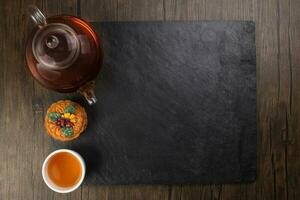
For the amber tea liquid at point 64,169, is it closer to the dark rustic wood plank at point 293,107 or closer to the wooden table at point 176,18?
the wooden table at point 176,18

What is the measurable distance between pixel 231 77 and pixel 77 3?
332mm

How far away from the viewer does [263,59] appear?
78cm

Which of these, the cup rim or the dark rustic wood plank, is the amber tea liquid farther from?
the dark rustic wood plank

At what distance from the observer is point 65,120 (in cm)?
71

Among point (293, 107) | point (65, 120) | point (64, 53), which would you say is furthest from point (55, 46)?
point (293, 107)

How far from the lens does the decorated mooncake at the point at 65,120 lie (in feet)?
2.31

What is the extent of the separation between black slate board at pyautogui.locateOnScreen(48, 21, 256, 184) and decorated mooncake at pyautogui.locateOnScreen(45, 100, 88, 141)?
0.04 metres

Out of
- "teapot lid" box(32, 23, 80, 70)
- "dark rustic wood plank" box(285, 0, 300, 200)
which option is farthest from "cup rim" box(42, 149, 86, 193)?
"dark rustic wood plank" box(285, 0, 300, 200)

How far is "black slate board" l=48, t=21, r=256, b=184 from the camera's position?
758mm

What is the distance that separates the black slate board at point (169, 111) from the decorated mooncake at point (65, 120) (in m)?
0.04

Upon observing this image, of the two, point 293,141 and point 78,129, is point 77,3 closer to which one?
point 78,129

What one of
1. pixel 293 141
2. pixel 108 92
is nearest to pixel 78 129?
pixel 108 92

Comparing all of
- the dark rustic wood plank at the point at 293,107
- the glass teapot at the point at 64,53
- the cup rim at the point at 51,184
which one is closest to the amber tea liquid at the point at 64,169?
the cup rim at the point at 51,184

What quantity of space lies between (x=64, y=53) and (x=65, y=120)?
0.14 metres
